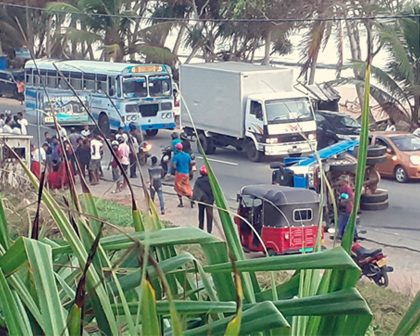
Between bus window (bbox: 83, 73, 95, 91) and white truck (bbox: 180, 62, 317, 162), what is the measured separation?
2699 mm

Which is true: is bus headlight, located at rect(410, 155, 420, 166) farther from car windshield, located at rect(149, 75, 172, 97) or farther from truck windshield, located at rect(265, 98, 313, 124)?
car windshield, located at rect(149, 75, 172, 97)

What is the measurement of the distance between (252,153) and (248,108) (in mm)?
1244

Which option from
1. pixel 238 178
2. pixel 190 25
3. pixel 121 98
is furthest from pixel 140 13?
pixel 238 178

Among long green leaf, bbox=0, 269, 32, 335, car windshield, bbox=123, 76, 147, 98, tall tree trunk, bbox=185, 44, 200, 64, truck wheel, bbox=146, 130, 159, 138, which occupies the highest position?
long green leaf, bbox=0, 269, 32, 335

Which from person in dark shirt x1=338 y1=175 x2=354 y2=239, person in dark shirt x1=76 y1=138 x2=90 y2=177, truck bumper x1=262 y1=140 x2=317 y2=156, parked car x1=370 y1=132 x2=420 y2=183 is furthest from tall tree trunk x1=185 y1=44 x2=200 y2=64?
person in dark shirt x1=338 y1=175 x2=354 y2=239

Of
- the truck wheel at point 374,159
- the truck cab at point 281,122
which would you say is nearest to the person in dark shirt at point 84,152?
the truck cab at point 281,122

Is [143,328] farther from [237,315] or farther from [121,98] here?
[121,98]

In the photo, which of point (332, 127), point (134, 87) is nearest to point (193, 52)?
point (134, 87)

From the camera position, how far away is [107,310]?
1963mm

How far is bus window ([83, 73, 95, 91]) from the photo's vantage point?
1130 inches

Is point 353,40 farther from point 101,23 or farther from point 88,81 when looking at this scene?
point 101,23

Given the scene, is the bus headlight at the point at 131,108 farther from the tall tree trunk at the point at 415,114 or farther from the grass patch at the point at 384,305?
the grass patch at the point at 384,305

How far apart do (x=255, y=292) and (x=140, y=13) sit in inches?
1450

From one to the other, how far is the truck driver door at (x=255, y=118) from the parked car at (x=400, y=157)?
3.55 metres
